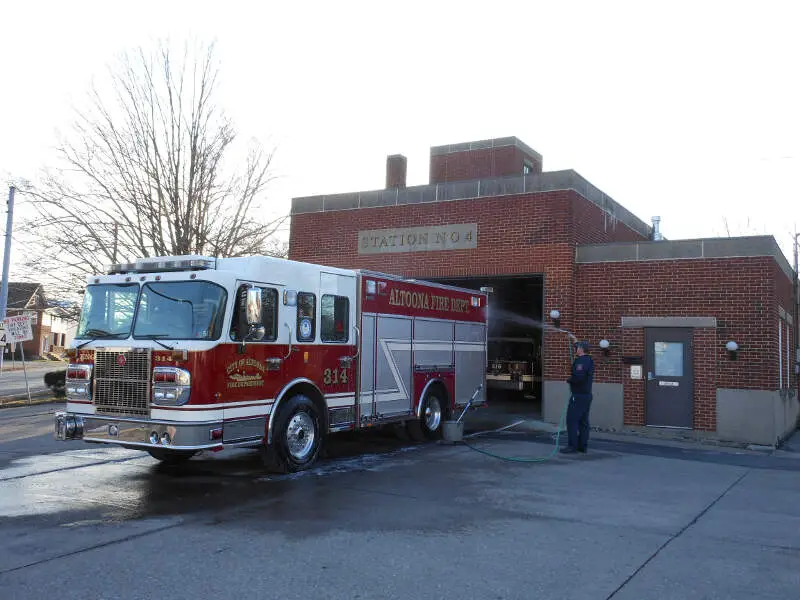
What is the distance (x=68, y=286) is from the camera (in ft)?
71.3

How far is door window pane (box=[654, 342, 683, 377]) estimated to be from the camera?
14961 millimetres

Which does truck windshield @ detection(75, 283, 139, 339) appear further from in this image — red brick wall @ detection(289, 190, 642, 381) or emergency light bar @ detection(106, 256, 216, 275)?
red brick wall @ detection(289, 190, 642, 381)

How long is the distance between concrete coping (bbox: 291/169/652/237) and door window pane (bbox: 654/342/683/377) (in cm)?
396

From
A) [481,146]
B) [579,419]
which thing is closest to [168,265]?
[579,419]

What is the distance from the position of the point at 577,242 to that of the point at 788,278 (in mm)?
6416

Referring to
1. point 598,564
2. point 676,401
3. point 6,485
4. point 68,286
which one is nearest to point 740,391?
point 676,401

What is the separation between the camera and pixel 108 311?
365 inches

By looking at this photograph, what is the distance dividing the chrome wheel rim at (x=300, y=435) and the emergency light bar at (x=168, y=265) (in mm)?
2391

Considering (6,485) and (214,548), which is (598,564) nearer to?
(214,548)

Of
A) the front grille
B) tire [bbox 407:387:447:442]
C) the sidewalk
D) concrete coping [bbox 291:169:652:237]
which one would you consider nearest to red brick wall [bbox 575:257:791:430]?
concrete coping [bbox 291:169:652:237]

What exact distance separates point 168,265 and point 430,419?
5.90 meters

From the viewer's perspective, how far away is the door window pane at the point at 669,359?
14961mm

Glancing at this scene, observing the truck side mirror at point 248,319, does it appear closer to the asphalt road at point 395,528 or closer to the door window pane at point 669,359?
the asphalt road at point 395,528

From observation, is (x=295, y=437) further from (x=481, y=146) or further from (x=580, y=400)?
(x=481, y=146)
